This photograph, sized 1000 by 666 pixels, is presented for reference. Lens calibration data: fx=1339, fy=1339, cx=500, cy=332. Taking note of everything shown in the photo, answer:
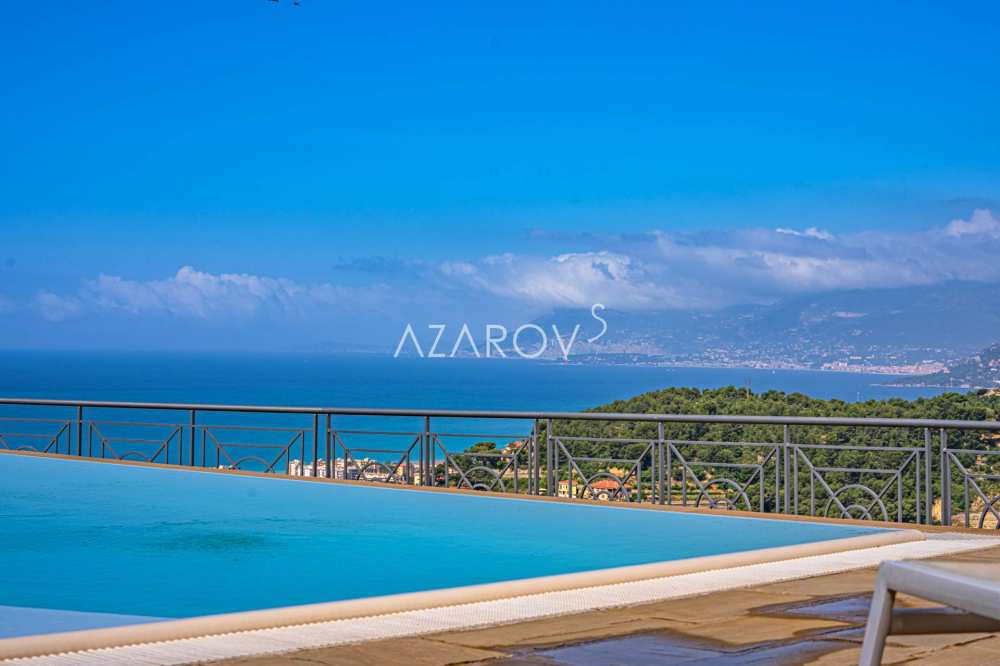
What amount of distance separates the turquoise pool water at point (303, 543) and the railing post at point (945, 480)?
107 cm

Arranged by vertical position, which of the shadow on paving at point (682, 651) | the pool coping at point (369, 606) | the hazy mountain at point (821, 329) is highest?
the hazy mountain at point (821, 329)

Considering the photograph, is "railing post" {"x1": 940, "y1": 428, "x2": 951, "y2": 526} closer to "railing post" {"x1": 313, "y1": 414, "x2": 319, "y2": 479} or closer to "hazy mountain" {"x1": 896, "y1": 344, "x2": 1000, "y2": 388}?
"railing post" {"x1": 313, "y1": 414, "x2": 319, "y2": 479}

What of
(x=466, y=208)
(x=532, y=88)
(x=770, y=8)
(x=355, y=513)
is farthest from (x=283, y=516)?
(x=466, y=208)

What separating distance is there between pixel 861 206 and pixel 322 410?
108 meters

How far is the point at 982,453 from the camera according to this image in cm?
783

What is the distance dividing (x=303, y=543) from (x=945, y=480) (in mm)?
3835

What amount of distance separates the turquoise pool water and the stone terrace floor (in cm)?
181

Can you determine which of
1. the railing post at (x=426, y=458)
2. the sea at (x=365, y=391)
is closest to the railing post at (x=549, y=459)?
the railing post at (x=426, y=458)

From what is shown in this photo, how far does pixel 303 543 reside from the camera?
8.02 meters

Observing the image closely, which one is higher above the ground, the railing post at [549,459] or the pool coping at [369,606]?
the railing post at [549,459]

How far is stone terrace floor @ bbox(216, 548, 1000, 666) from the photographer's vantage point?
3.56 m

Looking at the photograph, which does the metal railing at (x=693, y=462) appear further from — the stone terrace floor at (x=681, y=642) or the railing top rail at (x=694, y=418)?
the stone terrace floor at (x=681, y=642)

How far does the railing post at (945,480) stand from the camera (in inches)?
307

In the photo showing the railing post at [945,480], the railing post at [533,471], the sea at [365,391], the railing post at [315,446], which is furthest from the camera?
the sea at [365,391]
